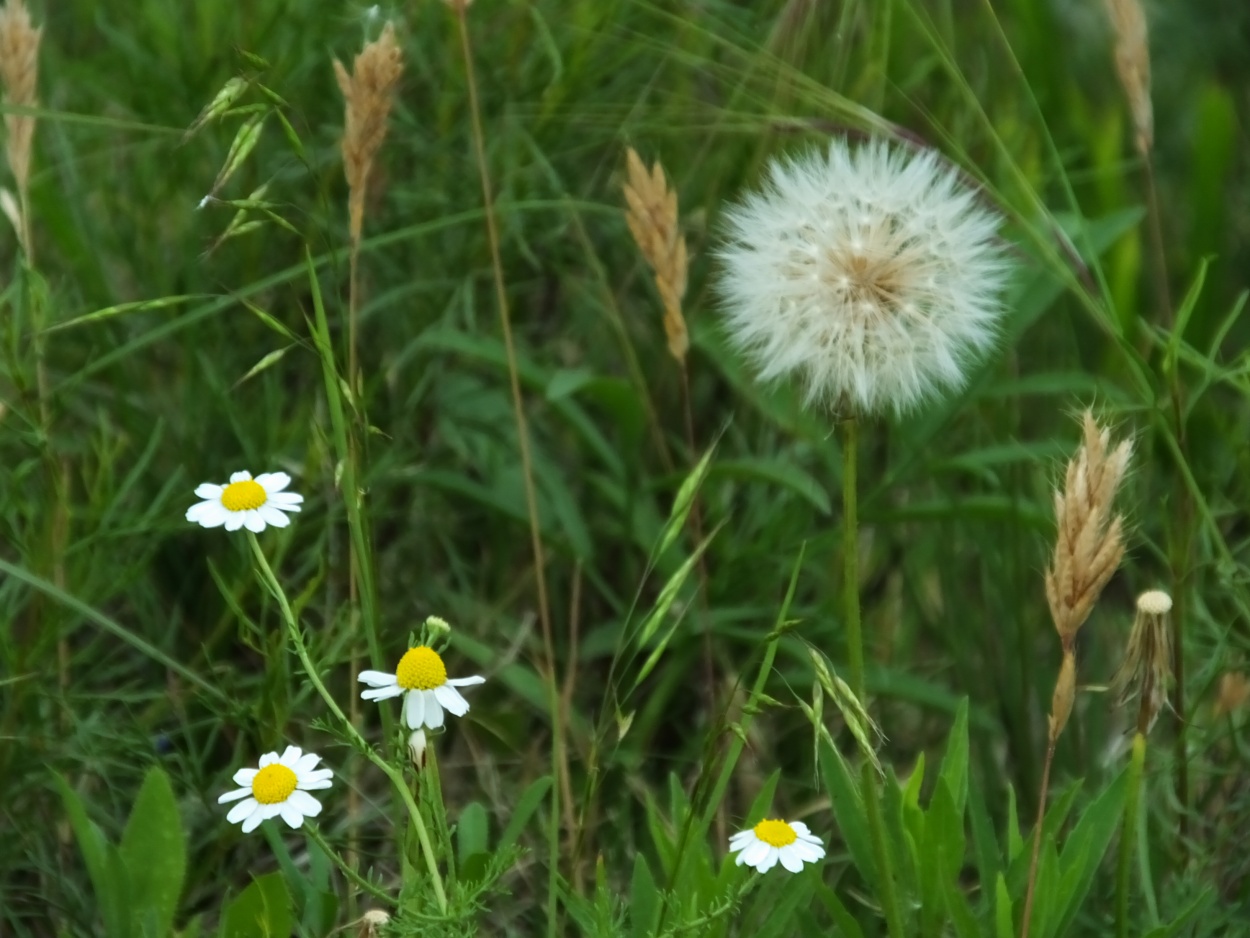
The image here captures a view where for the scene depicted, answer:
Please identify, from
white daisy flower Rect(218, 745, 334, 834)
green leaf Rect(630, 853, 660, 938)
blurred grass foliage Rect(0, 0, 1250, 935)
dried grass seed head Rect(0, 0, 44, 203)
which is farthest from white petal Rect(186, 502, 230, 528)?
dried grass seed head Rect(0, 0, 44, 203)

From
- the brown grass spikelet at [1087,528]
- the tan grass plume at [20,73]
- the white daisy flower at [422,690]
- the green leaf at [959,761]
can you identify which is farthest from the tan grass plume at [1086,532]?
the tan grass plume at [20,73]

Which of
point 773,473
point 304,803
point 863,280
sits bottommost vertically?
point 304,803

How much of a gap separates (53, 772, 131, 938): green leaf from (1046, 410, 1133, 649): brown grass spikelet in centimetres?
76

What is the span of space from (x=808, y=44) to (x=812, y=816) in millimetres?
1024

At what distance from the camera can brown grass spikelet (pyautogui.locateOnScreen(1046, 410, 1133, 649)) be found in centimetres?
106

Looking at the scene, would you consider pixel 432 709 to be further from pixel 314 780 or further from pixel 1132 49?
pixel 1132 49

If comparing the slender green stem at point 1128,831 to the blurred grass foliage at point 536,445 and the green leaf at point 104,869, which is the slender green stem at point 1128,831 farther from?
the green leaf at point 104,869

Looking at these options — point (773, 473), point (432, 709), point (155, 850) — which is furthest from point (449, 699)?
point (773, 473)

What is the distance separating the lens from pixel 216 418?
193 centimetres

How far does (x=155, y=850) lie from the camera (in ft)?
4.32

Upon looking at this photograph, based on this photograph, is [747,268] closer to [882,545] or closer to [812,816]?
[812,816]

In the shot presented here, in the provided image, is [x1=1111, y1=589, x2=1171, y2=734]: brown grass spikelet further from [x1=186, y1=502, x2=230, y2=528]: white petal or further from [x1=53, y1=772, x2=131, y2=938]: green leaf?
[x1=53, y1=772, x2=131, y2=938]: green leaf

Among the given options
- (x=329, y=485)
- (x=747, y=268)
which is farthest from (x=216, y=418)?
(x=747, y=268)

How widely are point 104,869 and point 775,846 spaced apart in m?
0.54
